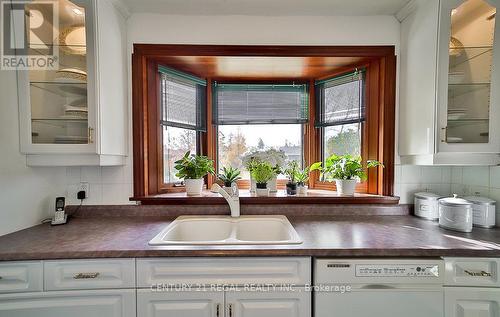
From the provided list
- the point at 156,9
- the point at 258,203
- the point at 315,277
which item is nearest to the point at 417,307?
the point at 315,277

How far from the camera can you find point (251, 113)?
76.9 inches

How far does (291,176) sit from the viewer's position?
177 centimetres

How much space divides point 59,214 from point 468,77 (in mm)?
2752

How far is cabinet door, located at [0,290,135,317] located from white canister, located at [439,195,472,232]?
6.10 feet

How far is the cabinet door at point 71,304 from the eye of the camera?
101 cm

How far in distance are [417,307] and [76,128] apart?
2.15m

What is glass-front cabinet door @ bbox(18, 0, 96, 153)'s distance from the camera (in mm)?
1240

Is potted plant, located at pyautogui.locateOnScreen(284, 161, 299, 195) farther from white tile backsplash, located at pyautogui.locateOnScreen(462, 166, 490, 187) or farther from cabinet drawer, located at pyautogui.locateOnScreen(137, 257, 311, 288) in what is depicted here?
white tile backsplash, located at pyautogui.locateOnScreen(462, 166, 490, 187)

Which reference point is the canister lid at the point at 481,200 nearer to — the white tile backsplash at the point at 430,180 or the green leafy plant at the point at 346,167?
the white tile backsplash at the point at 430,180

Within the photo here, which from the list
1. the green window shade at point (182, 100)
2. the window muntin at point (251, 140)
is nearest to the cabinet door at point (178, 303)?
the window muntin at point (251, 140)

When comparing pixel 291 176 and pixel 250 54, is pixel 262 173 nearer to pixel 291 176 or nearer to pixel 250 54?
pixel 291 176

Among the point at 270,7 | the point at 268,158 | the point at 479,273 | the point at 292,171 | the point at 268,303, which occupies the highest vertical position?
the point at 270,7

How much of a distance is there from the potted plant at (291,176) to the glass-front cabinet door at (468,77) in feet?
3.08

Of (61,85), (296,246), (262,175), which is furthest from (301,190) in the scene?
(61,85)
